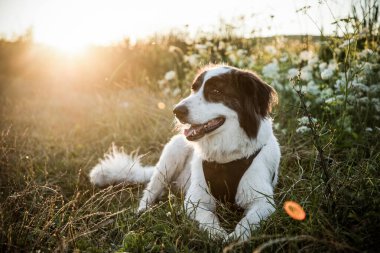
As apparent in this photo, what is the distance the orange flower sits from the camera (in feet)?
8.56

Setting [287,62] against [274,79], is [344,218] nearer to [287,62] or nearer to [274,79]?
[274,79]

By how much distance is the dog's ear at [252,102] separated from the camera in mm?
3242

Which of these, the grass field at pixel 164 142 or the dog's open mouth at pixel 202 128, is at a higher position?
the dog's open mouth at pixel 202 128

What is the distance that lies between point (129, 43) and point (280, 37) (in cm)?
754

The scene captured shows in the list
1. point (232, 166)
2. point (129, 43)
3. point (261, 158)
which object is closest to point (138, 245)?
point (232, 166)

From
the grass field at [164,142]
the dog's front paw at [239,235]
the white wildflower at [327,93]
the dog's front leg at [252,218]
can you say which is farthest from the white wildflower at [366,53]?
the dog's front paw at [239,235]

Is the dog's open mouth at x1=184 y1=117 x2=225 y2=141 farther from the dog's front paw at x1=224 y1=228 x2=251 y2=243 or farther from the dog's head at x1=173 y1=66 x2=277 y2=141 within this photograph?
the dog's front paw at x1=224 y1=228 x2=251 y2=243

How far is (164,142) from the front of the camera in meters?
6.03

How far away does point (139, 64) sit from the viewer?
1148 centimetres

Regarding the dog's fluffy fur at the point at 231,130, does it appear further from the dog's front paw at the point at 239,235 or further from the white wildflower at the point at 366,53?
the white wildflower at the point at 366,53

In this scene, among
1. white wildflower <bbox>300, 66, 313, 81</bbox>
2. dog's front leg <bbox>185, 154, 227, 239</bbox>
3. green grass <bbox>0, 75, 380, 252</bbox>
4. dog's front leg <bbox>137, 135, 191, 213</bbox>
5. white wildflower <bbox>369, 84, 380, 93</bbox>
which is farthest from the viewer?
white wildflower <bbox>300, 66, 313, 81</bbox>

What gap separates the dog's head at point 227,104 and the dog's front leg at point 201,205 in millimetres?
462

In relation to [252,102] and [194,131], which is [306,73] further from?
[194,131]

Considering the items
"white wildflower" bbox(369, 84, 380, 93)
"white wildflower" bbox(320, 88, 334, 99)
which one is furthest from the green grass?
"white wildflower" bbox(369, 84, 380, 93)
